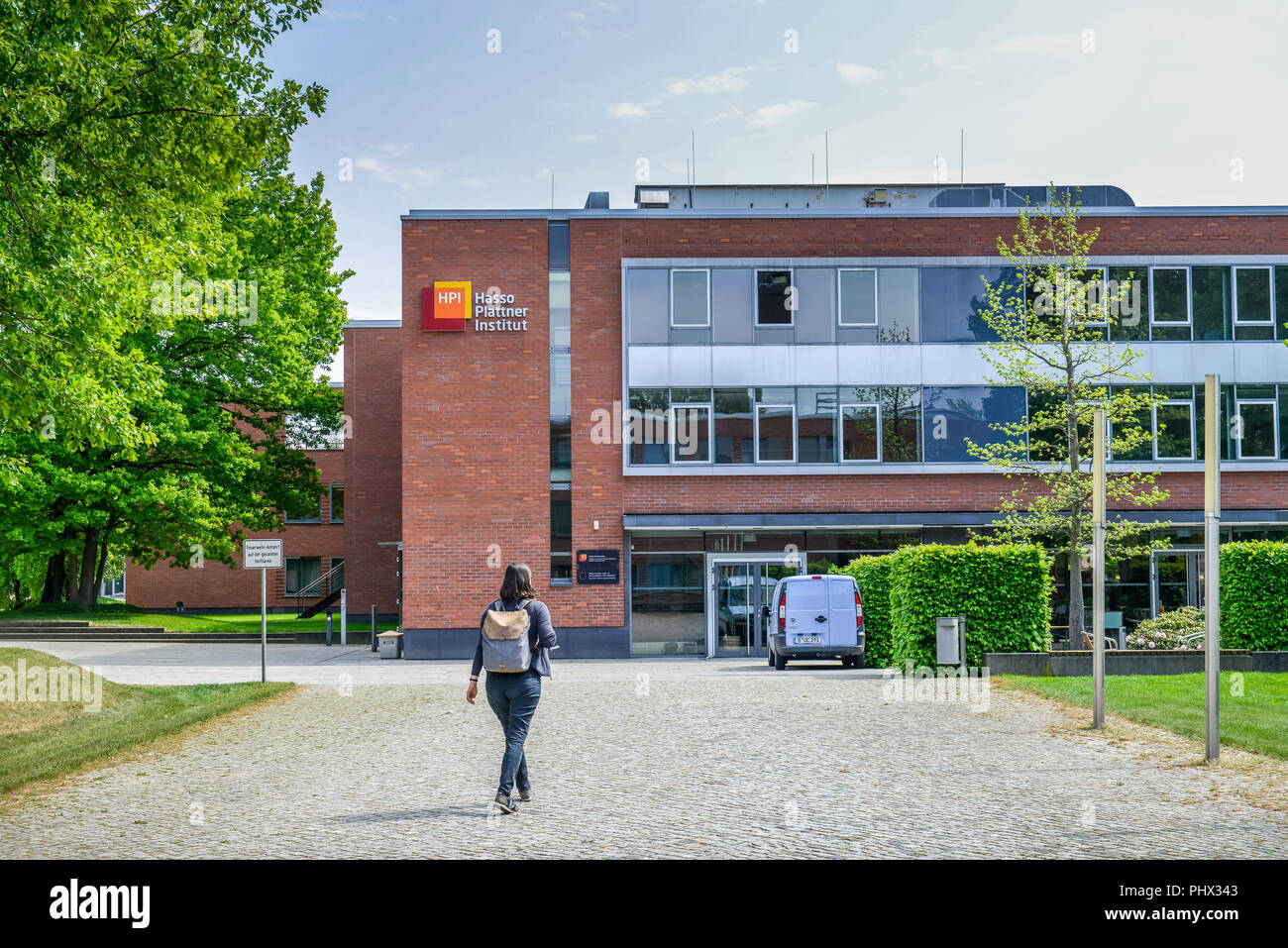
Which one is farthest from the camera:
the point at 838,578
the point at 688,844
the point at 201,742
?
the point at 838,578

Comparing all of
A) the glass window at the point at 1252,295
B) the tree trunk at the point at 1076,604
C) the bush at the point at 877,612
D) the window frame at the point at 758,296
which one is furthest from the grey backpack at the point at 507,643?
the glass window at the point at 1252,295

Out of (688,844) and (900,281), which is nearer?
(688,844)

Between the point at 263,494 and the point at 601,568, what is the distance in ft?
56.9

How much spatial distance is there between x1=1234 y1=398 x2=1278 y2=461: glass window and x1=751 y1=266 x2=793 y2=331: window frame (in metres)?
9.55

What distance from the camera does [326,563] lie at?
186ft

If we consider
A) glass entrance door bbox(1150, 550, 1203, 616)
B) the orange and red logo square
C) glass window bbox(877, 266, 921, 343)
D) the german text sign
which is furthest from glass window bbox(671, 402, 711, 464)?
the german text sign

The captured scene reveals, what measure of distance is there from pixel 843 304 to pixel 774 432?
11.0 ft

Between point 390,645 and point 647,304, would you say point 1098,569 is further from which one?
point 390,645

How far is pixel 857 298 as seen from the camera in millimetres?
30047

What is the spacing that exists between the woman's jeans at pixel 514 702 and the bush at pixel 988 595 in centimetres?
1121

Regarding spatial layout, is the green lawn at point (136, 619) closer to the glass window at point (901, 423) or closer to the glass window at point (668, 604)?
the glass window at point (668, 604)

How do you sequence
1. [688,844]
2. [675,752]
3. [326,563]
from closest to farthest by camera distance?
[688,844]
[675,752]
[326,563]
